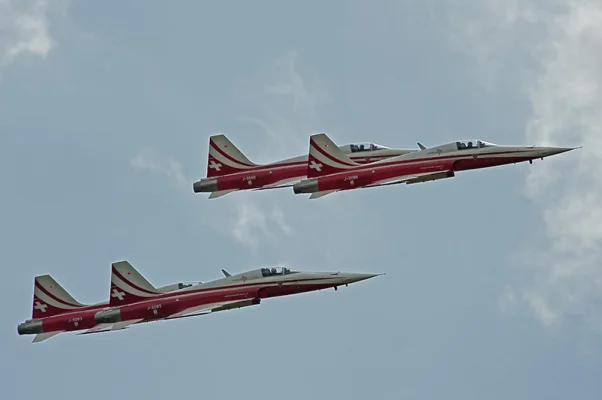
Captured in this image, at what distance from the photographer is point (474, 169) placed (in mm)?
122625

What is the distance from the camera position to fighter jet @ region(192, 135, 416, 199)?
5054 inches

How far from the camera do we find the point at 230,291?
116938 mm

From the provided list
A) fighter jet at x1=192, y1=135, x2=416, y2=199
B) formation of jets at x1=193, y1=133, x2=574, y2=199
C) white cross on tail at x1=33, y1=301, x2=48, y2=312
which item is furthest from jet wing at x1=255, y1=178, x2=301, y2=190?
white cross on tail at x1=33, y1=301, x2=48, y2=312

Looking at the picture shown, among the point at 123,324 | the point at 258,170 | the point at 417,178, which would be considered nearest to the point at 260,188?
the point at 258,170

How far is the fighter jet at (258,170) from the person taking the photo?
128 meters

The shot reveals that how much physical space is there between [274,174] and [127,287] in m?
16.4

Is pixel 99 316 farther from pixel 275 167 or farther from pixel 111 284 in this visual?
pixel 275 167

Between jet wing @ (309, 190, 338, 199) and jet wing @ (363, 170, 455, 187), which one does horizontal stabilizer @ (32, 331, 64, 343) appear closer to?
jet wing @ (309, 190, 338, 199)

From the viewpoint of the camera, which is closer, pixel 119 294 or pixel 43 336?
pixel 119 294

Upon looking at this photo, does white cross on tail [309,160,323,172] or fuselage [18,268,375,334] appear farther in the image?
white cross on tail [309,160,323,172]

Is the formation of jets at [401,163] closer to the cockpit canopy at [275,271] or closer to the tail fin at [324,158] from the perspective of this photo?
the tail fin at [324,158]

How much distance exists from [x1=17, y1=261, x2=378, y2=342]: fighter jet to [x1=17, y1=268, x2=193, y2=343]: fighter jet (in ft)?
9.27

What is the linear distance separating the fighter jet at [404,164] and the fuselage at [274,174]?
218 inches

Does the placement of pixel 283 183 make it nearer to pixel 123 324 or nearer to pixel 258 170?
pixel 258 170
